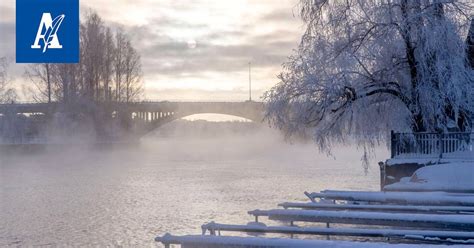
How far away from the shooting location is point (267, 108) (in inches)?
949

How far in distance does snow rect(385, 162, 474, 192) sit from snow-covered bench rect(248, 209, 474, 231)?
20.0 feet

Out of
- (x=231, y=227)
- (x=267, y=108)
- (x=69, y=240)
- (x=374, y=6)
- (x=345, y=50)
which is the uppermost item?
(x=374, y=6)

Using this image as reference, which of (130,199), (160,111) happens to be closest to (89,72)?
(160,111)

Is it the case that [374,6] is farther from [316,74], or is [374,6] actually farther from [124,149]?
[124,149]

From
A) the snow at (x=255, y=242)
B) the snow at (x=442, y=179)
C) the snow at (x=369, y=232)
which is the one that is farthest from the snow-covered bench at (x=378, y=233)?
the snow at (x=442, y=179)

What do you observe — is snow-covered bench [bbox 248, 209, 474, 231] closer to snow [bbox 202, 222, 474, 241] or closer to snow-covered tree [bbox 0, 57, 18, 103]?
snow [bbox 202, 222, 474, 241]

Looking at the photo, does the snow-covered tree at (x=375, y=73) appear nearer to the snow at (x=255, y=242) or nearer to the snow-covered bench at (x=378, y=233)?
the snow-covered bench at (x=378, y=233)

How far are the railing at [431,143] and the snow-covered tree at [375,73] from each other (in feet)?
3.75

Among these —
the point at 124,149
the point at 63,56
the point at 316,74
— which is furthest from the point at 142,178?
the point at 124,149

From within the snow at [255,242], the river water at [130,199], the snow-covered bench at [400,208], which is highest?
the snow at [255,242]

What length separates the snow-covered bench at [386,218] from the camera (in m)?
11.0

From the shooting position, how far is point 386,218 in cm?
1159

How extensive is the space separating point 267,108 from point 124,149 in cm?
5141

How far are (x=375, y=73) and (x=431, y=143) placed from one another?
329cm
